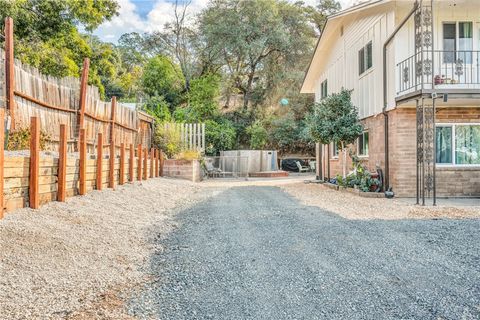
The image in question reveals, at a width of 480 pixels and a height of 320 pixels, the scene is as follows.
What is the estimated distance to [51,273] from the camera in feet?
11.6

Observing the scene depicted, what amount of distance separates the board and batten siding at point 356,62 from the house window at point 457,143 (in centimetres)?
179

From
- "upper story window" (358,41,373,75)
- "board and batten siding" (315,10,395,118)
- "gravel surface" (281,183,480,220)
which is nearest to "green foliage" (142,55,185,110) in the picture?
"board and batten siding" (315,10,395,118)

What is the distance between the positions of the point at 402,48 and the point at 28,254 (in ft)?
33.9

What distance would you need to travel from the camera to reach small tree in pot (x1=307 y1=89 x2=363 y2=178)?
42.8 ft

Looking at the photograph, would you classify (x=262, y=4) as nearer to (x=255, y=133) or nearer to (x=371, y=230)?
(x=255, y=133)

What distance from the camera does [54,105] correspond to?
25.6 feet

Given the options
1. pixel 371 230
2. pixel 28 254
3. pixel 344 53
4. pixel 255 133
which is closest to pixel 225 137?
pixel 255 133

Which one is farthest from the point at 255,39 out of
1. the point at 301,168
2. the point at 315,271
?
the point at 315,271

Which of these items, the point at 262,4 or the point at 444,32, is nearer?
the point at 444,32

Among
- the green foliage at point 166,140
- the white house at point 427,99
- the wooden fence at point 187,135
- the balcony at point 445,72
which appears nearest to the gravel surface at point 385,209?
the white house at point 427,99

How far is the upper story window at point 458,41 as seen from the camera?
36.3ft

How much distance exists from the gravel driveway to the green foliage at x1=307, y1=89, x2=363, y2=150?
6.58 metres

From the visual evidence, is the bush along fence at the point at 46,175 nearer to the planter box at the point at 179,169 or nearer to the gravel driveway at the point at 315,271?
the gravel driveway at the point at 315,271

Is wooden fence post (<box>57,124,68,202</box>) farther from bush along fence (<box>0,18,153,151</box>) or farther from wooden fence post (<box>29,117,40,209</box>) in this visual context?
bush along fence (<box>0,18,153,151</box>)
